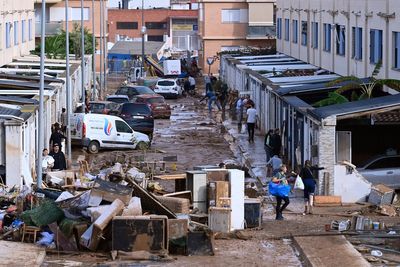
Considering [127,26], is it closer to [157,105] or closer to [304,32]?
[304,32]

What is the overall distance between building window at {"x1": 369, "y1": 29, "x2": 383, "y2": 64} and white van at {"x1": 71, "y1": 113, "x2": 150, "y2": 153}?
884 centimetres

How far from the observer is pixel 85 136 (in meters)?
41.6

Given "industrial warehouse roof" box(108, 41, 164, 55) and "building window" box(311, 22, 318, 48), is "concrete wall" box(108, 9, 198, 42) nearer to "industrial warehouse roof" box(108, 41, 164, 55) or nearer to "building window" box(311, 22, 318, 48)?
"industrial warehouse roof" box(108, 41, 164, 55)

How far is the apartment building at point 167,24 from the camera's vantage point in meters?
123

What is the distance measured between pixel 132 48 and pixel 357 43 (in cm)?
5656

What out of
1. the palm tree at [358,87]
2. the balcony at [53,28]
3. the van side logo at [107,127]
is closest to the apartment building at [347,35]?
the palm tree at [358,87]

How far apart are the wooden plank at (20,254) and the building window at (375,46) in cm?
1959

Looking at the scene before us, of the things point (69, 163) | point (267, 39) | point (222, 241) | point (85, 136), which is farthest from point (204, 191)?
point (267, 39)

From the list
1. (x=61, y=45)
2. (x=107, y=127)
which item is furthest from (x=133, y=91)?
(x=107, y=127)

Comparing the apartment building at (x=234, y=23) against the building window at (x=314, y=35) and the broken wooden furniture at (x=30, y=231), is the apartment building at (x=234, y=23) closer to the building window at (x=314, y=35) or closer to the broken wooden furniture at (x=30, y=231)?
the building window at (x=314, y=35)

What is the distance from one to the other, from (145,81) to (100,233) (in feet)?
173

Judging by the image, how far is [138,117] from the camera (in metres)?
47.0

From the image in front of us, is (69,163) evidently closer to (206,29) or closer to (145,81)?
(145,81)

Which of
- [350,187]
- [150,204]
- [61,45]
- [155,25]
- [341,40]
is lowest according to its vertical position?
[350,187]
